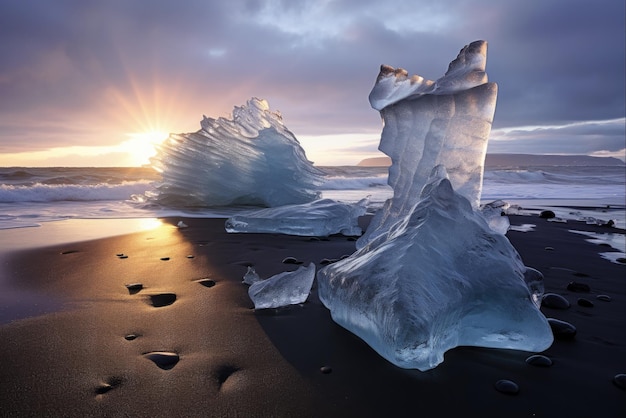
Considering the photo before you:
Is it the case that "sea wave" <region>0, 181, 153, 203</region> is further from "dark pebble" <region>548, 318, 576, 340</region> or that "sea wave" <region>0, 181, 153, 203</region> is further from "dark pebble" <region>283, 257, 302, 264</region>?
"dark pebble" <region>548, 318, 576, 340</region>

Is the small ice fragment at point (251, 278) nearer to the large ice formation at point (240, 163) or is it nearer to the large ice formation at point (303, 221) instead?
the large ice formation at point (303, 221)

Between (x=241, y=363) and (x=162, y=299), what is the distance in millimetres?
792

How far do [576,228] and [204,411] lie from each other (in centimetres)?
487

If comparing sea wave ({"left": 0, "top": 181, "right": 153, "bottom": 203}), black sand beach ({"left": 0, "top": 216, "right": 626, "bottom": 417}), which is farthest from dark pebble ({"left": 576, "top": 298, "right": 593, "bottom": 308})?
sea wave ({"left": 0, "top": 181, "right": 153, "bottom": 203})

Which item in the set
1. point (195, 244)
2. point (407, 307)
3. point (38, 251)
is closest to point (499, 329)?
point (407, 307)

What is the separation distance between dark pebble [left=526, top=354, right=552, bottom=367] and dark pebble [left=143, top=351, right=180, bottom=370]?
1.15 m

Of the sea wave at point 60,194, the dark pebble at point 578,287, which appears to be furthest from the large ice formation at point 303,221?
the sea wave at point 60,194

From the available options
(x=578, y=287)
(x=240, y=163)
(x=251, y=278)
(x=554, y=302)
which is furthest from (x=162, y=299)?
(x=240, y=163)

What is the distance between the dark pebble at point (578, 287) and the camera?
2.17 meters

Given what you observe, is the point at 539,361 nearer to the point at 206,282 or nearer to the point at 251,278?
the point at 251,278

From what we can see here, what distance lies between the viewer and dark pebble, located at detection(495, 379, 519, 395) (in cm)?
117

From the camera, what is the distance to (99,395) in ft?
3.71

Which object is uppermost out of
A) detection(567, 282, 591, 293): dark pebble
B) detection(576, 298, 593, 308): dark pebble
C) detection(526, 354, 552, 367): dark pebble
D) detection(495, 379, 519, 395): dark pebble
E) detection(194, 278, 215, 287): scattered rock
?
detection(194, 278, 215, 287): scattered rock

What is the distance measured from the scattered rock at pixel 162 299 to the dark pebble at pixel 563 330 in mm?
1612
